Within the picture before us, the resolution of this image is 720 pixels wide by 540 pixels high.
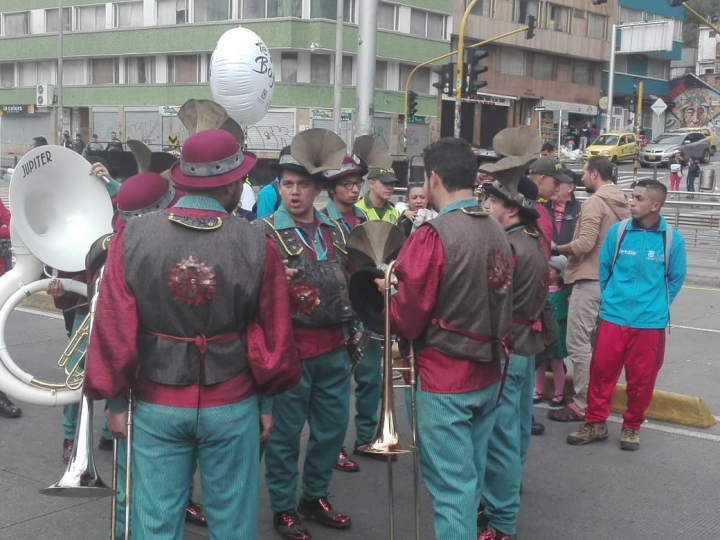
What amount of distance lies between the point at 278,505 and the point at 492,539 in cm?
115

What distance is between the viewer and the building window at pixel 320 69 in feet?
141

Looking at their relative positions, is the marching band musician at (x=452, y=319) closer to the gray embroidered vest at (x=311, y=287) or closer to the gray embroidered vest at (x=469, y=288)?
the gray embroidered vest at (x=469, y=288)

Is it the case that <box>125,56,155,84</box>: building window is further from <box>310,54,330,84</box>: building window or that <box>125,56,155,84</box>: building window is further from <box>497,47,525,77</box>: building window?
<box>497,47,525,77</box>: building window

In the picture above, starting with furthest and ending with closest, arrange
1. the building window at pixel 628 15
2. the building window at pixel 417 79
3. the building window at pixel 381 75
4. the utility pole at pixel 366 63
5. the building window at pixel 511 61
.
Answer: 1. the building window at pixel 628 15
2. the building window at pixel 511 61
3. the building window at pixel 417 79
4. the building window at pixel 381 75
5. the utility pole at pixel 366 63

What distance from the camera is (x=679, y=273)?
6254mm

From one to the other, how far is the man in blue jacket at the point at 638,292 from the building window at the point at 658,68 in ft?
217

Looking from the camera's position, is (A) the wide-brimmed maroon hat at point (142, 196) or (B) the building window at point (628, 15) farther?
(B) the building window at point (628, 15)

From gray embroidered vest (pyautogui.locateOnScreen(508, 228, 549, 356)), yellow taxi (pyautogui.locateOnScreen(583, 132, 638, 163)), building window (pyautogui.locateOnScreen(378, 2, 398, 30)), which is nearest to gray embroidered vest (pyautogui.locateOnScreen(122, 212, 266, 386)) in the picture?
gray embroidered vest (pyautogui.locateOnScreen(508, 228, 549, 356))

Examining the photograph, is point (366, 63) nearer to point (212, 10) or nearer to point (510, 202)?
point (510, 202)

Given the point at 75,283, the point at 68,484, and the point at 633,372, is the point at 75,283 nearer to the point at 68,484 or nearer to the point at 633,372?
the point at 68,484

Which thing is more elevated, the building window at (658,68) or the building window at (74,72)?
the building window at (658,68)

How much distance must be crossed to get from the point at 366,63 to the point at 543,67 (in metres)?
44.3

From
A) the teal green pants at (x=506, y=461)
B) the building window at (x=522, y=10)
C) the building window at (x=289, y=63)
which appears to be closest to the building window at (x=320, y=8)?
the building window at (x=289, y=63)

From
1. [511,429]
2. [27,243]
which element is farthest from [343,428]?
[27,243]
